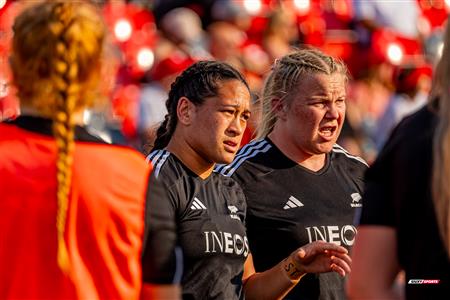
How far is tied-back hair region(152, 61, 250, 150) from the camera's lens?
6.12 meters

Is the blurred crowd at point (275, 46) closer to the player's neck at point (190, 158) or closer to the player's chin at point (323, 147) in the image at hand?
the player's chin at point (323, 147)

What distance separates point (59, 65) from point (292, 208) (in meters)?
2.35

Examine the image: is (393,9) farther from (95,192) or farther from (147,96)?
(95,192)

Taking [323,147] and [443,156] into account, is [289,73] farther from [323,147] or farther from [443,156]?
[443,156]

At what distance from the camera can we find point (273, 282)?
5.96 meters

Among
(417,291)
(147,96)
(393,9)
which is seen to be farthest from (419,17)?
(417,291)

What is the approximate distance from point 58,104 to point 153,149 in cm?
210

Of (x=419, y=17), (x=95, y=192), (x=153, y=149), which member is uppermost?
(x=95, y=192)

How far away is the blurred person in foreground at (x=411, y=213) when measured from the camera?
4.02 m

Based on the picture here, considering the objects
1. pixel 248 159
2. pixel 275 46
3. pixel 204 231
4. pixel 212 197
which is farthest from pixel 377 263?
pixel 275 46

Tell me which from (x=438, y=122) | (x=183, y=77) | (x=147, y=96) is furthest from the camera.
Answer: (x=147, y=96)

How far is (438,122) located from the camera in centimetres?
405

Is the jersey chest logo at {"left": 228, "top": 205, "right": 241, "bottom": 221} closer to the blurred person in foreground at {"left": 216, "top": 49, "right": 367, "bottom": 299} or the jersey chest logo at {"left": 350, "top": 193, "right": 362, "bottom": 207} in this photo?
the blurred person in foreground at {"left": 216, "top": 49, "right": 367, "bottom": 299}

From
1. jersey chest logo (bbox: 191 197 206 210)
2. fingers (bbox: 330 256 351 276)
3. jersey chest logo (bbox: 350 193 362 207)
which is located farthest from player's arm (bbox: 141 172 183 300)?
jersey chest logo (bbox: 350 193 362 207)
